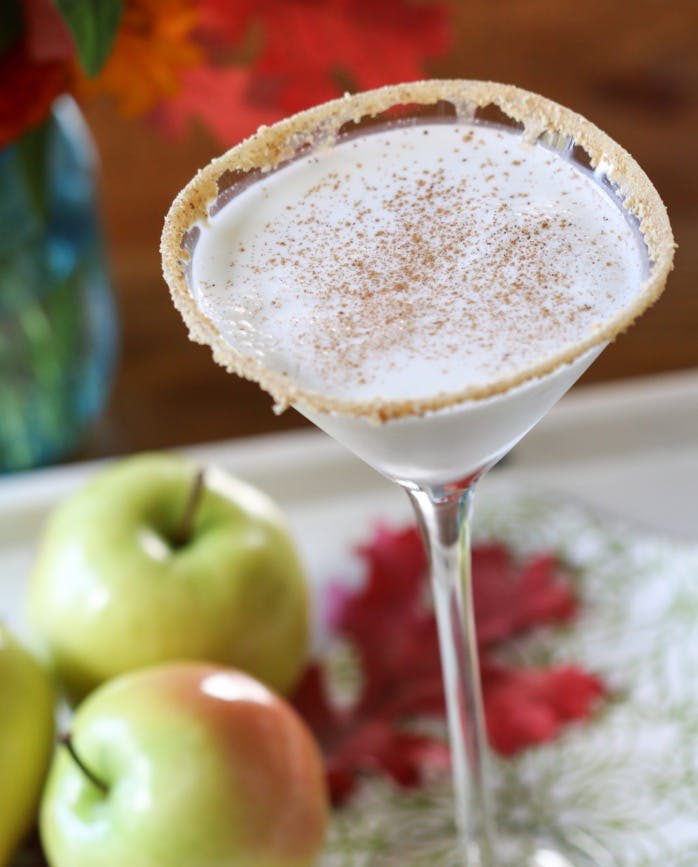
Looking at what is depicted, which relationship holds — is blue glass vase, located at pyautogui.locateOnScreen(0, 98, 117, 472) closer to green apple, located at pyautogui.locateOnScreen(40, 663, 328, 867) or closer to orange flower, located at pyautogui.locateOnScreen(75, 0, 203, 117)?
orange flower, located at pyautogui.locateOnScreen(75, 0, 203, 117)

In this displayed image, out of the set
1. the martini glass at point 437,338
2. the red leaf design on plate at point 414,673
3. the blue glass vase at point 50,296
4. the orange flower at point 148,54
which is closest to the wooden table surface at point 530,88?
the blue glass vase at point 50,296

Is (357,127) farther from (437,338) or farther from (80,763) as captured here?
(80,763)

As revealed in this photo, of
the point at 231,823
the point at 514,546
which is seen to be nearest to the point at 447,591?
the point at 231,823

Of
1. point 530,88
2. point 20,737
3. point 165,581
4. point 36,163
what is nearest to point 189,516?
point 165,581

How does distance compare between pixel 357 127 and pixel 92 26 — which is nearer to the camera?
pixel 357 127

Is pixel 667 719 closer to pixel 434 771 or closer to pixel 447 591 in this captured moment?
pixel 434 771
